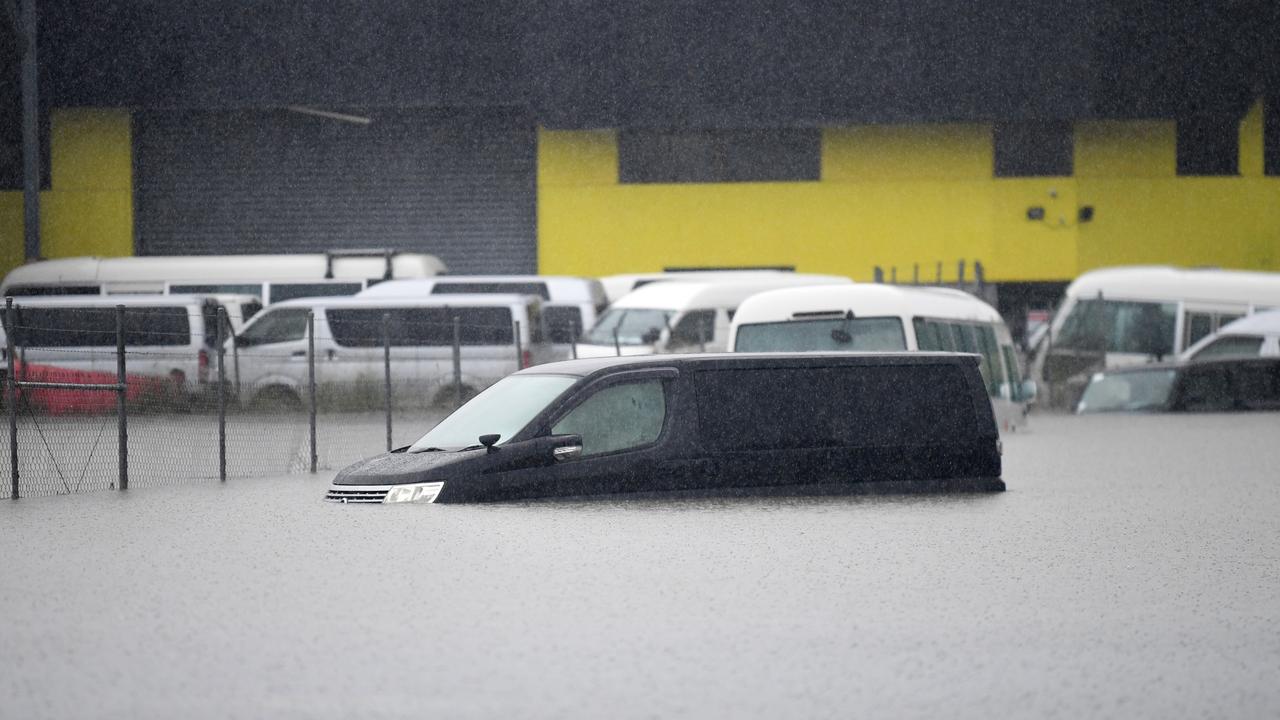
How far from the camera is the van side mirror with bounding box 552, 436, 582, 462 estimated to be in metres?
13.8

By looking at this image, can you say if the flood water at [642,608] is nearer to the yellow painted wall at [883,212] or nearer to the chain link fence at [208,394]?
the chain link fence at [208,394]

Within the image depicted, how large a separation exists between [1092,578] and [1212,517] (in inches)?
170

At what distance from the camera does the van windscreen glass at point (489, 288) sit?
102 feet

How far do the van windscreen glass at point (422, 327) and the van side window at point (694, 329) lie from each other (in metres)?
2.20

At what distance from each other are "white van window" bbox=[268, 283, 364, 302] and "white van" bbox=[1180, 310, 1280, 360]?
13.3 m

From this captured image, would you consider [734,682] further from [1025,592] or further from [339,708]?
[1025,592]

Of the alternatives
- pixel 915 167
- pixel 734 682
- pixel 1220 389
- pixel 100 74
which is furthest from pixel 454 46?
pixel 734 682

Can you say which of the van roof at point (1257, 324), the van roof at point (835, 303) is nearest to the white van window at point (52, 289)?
the van roof at point (835, 303)

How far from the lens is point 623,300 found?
94.6ft

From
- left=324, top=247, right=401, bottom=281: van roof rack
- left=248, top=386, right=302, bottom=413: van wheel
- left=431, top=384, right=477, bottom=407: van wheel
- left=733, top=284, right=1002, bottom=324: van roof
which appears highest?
left=324, top=247, right=401, bottom=281: van roof rack

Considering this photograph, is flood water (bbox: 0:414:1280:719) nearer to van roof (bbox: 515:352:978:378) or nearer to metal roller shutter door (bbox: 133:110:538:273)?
van roof (bbox: 515:352:978:378)

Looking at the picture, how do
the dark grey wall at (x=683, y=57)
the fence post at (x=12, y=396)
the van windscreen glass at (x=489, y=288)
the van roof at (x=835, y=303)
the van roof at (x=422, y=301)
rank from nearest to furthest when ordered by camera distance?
the fence post at (x=12, y=396)
the van roof at (x=835, y=303)
the van roof at (x=422, y=301)
the van windscreen glass at (x=489, y=288)
the dark grey wall at (x=683, y=57)

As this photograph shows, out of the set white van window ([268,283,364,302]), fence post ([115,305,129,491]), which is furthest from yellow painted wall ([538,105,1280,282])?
fence post ([115,305,129,491])

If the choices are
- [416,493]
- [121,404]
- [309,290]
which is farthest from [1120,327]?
[416,493]
